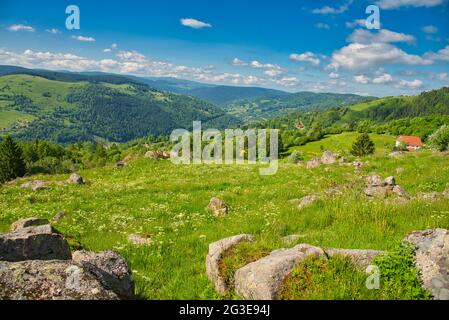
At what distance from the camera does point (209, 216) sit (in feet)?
58.4

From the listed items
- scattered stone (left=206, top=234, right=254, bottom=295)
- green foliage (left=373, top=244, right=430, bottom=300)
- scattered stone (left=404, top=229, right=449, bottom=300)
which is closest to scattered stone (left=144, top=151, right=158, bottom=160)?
scattered stone (left=206, top=234, right=254, bottom=295)

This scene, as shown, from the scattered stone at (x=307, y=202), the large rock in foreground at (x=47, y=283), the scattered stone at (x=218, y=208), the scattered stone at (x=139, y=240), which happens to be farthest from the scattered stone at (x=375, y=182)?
the large rock in foreground at (x=47, y=283)

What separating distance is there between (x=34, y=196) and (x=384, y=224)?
24736 mm

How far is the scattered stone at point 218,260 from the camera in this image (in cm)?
768

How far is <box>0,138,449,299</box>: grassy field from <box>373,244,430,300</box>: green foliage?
3.82 ft

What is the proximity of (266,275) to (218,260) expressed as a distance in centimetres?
163

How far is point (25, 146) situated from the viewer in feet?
432

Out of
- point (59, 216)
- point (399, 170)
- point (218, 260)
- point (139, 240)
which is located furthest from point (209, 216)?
point (399, 170)

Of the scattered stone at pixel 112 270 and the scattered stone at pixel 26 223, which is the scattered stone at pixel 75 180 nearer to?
the scattered stone at pixel 26 223

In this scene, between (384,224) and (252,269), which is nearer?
(252,269)

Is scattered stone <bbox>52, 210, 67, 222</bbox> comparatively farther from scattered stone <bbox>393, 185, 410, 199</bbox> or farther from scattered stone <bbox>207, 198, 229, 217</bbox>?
scattered stone <bbox>393, 185, 410, 199</bbox>

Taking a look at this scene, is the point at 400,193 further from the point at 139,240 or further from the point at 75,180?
the point at 75,180
